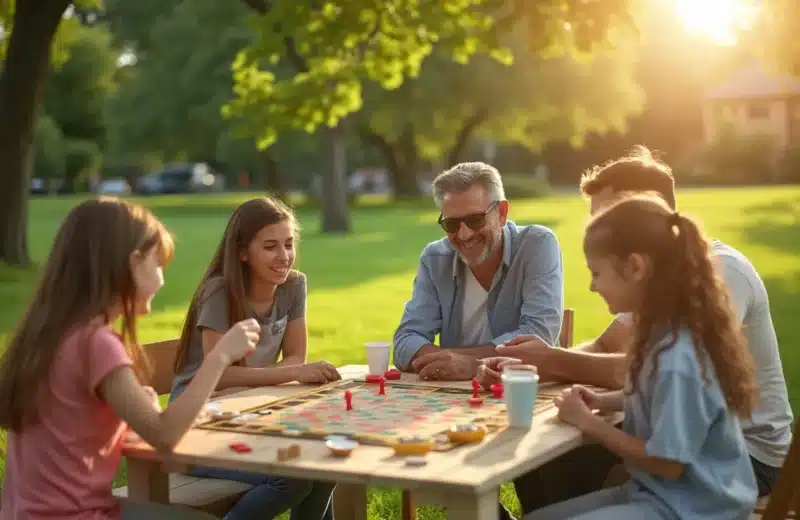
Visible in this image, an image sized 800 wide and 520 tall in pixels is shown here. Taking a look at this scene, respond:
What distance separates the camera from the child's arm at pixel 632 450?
11.1 feet

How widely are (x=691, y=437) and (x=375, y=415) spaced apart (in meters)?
1.06

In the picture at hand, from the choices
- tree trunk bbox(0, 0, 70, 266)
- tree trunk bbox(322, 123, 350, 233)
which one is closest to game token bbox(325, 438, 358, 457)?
tree trunk bbox(0, 0, 70, 266)

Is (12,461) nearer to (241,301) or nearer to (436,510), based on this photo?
(241,301)

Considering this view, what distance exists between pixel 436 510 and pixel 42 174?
6592 centimetres

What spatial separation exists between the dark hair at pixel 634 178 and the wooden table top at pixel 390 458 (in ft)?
3.98

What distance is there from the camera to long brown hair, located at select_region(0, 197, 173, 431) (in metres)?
3.44

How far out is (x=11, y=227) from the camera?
1892cm

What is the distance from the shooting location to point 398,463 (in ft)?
10.5

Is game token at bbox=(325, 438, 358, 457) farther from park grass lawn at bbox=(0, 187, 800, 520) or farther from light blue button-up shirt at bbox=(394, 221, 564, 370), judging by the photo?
light blue button-up shirt at bbox=(394, 221, 564, 370)

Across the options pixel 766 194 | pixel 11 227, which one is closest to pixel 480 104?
pixel 766 194

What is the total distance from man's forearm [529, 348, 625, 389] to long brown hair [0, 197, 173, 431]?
5.46 feet

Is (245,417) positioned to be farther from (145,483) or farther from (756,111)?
(756,111)

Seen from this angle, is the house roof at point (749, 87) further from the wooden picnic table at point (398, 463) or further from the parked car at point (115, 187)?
the wooden picnic table at point (398, 463)

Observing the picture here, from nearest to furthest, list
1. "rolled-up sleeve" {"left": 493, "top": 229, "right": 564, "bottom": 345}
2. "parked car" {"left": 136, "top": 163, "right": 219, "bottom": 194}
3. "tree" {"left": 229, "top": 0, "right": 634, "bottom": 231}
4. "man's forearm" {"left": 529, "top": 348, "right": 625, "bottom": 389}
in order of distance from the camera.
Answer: "man's forearm" {"left": 529, "top": 348, "right": 625, "bottom": 389}, "rolled-up sleeve" {"left": 493, "top": 229, "right": 564, "bottom": 345}, "tree" {"left": 229, "top": 0, "right": 634, "bottom": 231}, "parked car" {"left": 136, "top": 163, "right": 219, "bottom": 194}
